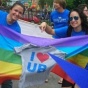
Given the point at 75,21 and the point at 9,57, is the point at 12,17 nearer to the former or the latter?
the point at 9,57

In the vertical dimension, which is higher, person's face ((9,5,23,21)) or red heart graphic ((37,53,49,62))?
person's face ((9,5,23,21))

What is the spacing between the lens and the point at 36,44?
5.06 metres

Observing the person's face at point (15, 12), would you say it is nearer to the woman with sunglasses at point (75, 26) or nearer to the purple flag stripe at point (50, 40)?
the purple flag stripe at point (50, 40)

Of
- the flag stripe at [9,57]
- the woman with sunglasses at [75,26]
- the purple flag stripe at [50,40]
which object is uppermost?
the woman with sunglasses at [75,26]

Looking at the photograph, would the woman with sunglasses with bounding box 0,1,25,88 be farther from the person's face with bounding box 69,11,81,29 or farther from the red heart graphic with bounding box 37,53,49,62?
the person's face with bounding box 69,11,81,29

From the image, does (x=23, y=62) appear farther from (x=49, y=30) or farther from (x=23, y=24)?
(x=23, y=24)

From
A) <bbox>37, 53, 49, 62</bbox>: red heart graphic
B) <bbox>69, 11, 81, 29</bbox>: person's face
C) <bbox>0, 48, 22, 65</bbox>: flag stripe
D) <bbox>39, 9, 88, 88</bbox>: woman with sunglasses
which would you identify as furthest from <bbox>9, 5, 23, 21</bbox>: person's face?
<bbox>69, 11, 81, 29</bbox>: person's face

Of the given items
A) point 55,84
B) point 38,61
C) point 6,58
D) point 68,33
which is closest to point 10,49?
point 6,58

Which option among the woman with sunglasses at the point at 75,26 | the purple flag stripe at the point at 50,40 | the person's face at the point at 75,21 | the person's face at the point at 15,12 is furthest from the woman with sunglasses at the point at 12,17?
the person's face at the point at 75,21

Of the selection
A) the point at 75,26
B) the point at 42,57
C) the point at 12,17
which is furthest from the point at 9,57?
the point at 75,26

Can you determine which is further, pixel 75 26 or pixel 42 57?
pixel 75 26

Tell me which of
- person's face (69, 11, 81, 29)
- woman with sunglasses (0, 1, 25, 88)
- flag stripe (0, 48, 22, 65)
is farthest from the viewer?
woman with sunglasses (0, 1, 25, 88)

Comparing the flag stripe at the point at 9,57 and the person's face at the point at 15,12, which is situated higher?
the person's face at the point at 15,12

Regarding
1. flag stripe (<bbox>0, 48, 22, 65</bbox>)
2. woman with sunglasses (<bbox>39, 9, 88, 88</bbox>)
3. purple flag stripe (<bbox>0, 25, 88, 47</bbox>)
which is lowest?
flag stripe (<bbox>0, 48, 22, 65</bbox>)
